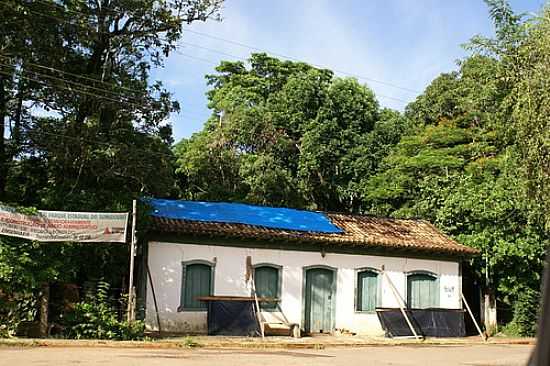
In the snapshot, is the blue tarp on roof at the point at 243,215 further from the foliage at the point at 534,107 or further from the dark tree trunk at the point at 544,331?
the dark tree trunk at the point at 544,331

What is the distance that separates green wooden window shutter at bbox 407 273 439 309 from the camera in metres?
21.7

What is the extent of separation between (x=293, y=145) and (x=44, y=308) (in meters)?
20.0

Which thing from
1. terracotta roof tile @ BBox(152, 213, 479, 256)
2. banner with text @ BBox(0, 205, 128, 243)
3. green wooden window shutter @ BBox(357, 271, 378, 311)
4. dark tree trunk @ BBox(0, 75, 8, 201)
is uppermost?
dark tree trunk @ BBox(0, 75, 8, 201)

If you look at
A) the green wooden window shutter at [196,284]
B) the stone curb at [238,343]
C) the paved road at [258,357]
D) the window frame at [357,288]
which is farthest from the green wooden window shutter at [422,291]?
the green wooden window shutter at [196,284]

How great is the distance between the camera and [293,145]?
109 feet

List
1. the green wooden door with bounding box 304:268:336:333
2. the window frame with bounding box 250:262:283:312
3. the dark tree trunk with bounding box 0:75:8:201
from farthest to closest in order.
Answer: the green wooden door with bounding box 304:268:336:333 < the window frame with bounding box 250:262:283:312 < the dark tree trunk with bounding box 0:75:8:201

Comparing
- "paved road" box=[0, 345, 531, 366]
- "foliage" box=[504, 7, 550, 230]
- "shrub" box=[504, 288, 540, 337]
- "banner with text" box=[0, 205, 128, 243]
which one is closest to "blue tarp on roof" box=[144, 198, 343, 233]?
"banner with text" box=[0, 205, 128, 243]

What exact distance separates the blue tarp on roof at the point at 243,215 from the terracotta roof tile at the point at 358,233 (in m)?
0.34

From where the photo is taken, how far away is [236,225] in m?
19.6

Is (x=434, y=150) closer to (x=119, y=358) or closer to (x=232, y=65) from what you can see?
(x=232, y=65)

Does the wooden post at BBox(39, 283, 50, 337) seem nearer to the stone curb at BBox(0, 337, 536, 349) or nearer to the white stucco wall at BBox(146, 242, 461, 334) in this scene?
the stone curb at BBox(0, 337, 536, 349)

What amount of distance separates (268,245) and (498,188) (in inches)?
355

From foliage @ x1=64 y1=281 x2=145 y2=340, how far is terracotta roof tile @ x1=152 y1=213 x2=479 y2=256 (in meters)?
3.26

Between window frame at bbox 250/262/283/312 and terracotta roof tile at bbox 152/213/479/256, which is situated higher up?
terracotta roof tile at bbox 152/213/479/256
